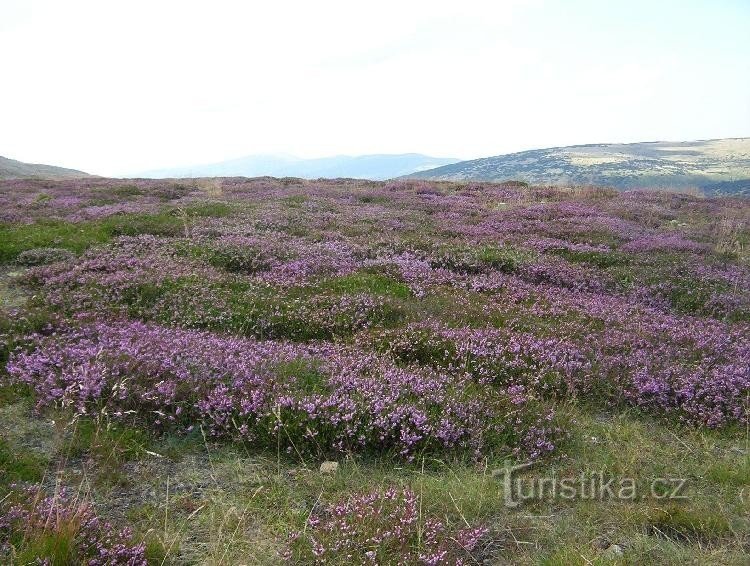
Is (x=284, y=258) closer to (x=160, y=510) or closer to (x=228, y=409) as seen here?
(x=228, y=409)

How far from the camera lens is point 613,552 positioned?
361 cm

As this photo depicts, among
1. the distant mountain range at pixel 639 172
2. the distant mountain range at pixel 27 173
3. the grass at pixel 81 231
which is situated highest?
the distant mountain range at pixel 27 173

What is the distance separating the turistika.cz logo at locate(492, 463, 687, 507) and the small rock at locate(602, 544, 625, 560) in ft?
2.10

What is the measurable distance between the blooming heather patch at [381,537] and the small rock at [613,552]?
85 cm

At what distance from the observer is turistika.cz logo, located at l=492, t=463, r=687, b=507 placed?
14.2ft

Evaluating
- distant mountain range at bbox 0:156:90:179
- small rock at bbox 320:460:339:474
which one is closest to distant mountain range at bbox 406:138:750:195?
A: distant mountain range at bbox 0:156:90:179

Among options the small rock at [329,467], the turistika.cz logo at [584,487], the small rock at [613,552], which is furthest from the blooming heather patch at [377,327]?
the small rock at [613,552]

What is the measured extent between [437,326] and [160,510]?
4528 mm

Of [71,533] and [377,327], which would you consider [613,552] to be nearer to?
[71,533]

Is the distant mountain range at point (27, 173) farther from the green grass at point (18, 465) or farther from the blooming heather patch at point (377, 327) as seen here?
the green grass at point (18, 465)

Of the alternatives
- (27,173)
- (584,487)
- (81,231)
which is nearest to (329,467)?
(584,487)

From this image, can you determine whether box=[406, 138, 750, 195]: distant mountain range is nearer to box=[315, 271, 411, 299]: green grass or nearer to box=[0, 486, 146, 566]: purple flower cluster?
box=[315, 271, 411, 299]: green grass

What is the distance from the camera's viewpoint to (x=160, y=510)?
3.91m

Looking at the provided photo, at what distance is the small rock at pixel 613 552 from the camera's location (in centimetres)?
352
